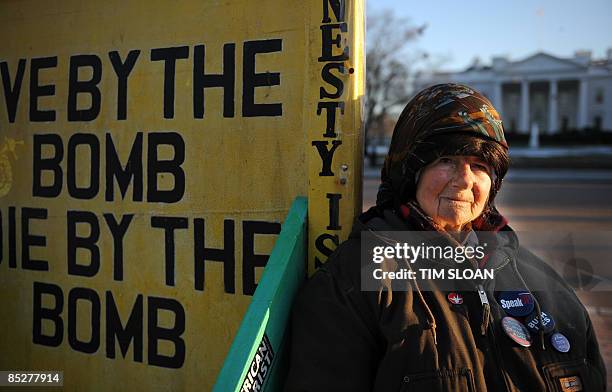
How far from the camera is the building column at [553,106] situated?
61022mm

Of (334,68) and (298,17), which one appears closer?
(334,68)

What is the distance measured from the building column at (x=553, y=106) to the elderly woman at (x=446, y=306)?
216 ft

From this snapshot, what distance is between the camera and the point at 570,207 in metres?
12.6

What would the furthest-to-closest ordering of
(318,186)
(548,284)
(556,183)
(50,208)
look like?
(556,183) → (50,208) → (318,186) → (548,284)

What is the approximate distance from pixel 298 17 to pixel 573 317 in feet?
4.17

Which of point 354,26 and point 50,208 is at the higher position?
point 354,26

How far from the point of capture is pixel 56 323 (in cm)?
232

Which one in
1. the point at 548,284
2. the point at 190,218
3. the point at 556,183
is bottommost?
the point at 556,183

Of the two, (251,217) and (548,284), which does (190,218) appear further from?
(548,284)

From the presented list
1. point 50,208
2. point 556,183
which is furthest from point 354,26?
point 556,183

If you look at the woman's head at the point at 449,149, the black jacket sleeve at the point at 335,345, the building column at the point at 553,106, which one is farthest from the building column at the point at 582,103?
the black jacket sleeve at the point at 335,345

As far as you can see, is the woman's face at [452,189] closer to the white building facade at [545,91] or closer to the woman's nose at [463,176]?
the woman's nose at [463,176]

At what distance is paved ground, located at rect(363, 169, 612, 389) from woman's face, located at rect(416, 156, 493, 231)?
9.46 ft

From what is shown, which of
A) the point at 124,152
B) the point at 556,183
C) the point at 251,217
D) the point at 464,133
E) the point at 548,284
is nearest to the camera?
the point at 464,133
